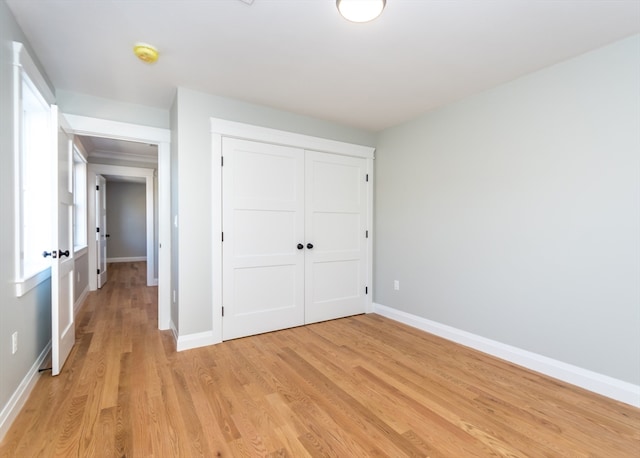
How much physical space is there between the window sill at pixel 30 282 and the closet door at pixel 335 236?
7.59 ft

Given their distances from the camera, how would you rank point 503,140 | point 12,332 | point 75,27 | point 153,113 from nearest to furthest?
1. point 12,332
2. point 75,27
3. point 503,140
4. point 153,113

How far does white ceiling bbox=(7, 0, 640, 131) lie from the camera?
176cm

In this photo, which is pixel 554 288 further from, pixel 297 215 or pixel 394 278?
pixel 297 215

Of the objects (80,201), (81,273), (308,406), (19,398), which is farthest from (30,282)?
(80,201)

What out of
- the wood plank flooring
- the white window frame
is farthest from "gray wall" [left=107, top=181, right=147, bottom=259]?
the white window frame

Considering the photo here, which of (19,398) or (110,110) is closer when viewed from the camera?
(19,398)

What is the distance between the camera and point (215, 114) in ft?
9.61

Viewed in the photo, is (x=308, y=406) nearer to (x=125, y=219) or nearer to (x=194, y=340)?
(x=194, y=340)

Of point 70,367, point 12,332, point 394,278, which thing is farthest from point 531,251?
point 70,367

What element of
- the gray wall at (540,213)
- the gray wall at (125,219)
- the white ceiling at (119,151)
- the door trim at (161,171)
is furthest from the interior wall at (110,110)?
the gray wall at (125,219)

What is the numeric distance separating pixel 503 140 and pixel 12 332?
3.85m

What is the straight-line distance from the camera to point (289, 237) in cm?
339

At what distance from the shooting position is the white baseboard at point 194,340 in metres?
2.76

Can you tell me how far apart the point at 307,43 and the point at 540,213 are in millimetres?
2230
